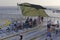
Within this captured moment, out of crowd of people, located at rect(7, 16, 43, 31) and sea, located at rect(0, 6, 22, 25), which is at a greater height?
sea, located at rect(0, 6, 22, 25)

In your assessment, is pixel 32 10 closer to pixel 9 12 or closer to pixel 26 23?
pixel 26 23

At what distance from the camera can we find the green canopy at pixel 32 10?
9.13 feet

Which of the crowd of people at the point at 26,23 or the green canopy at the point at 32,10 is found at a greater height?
the green canopy at the point at 32,10

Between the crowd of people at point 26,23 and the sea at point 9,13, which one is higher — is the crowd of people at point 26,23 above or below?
below

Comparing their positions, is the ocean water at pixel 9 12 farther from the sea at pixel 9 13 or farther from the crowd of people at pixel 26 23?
the crowd of people at pixel 26 23

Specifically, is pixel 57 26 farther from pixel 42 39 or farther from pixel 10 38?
pixel 10 38

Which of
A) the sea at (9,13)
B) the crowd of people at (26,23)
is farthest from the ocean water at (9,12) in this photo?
the crowd of people at (26,23)

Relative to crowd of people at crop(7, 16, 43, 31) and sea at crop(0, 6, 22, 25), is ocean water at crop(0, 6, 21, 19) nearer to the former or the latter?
sea at crop(0, 6, 22, 25)

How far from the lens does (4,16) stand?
2791 millimetres

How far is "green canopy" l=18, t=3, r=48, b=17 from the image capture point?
9.13ft

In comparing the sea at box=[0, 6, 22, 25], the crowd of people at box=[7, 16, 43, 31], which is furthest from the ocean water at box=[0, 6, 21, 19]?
the crowd of people at box=[7, 16, 43, 31]

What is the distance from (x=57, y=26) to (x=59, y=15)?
16cm

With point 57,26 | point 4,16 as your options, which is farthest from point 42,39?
point 4,16

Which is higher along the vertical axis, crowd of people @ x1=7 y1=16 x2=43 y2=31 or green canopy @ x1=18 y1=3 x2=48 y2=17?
green canopy @ x1=18 y1=3 x2=48 y2=17
